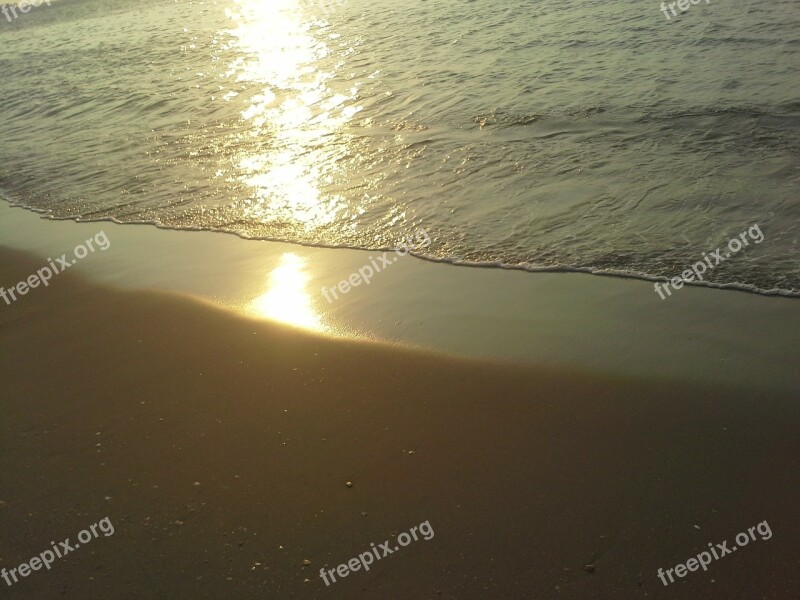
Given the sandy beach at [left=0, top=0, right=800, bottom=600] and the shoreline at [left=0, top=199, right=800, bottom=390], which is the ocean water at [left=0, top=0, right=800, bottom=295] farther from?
the shoreline at [left=0, top=199, right=800, bottom=390]

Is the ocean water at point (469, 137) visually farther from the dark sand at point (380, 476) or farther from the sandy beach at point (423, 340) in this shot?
the dark sand at point (380, 476)

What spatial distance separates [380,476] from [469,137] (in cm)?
637

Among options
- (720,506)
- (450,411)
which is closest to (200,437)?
(450,411)

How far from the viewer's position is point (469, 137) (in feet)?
31.6

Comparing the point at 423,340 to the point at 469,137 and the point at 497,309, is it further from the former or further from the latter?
the point at 469,137

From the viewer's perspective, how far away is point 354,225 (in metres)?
7.65

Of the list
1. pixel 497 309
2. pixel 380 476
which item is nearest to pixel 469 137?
pixel 497 309

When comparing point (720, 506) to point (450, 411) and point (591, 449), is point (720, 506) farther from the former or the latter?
point (450, 411)

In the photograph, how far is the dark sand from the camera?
3488 mm

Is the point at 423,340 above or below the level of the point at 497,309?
above

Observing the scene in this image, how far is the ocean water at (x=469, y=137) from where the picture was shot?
7016 millimetres

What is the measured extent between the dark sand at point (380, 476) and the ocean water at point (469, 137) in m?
1.97

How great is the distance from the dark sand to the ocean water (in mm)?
1973

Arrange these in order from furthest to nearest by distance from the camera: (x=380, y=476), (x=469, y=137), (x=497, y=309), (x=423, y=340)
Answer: (x=469, y=137) → (x=497, y=309) → (x=423, y=340) → (x=380, y=476)
